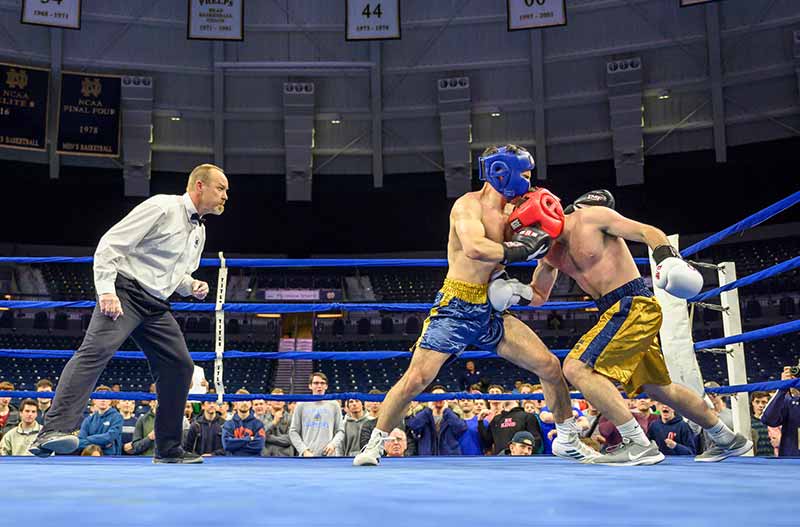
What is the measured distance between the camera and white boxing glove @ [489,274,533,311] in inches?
113

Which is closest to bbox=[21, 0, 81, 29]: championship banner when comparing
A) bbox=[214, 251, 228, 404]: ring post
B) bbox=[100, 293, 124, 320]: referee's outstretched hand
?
bbox=[214, 251, 228, 404]: ring post

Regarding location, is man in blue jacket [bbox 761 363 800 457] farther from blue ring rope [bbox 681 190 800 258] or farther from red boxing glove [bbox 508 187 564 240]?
red boxing glove [bbox 508 187 564 240]

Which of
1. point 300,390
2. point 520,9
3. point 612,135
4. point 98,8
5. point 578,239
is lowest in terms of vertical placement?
point 300,390

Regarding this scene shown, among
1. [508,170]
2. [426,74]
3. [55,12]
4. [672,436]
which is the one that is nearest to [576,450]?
[508,170]

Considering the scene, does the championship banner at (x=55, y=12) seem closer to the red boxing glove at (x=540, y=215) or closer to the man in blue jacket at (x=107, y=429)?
the man in blue jacket at (x=107, y=429)

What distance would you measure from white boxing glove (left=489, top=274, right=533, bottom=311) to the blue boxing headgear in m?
0.35

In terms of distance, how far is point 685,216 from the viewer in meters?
15.4

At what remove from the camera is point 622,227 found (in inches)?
114

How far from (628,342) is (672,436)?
253 cm

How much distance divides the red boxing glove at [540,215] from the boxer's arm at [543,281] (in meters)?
0.27

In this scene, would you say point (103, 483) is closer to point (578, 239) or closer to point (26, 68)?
point (578, 239)

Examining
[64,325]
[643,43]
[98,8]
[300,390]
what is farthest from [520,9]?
[64,325]

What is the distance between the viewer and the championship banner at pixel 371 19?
1037 cm

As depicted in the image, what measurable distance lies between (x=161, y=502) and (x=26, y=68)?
12.5m
